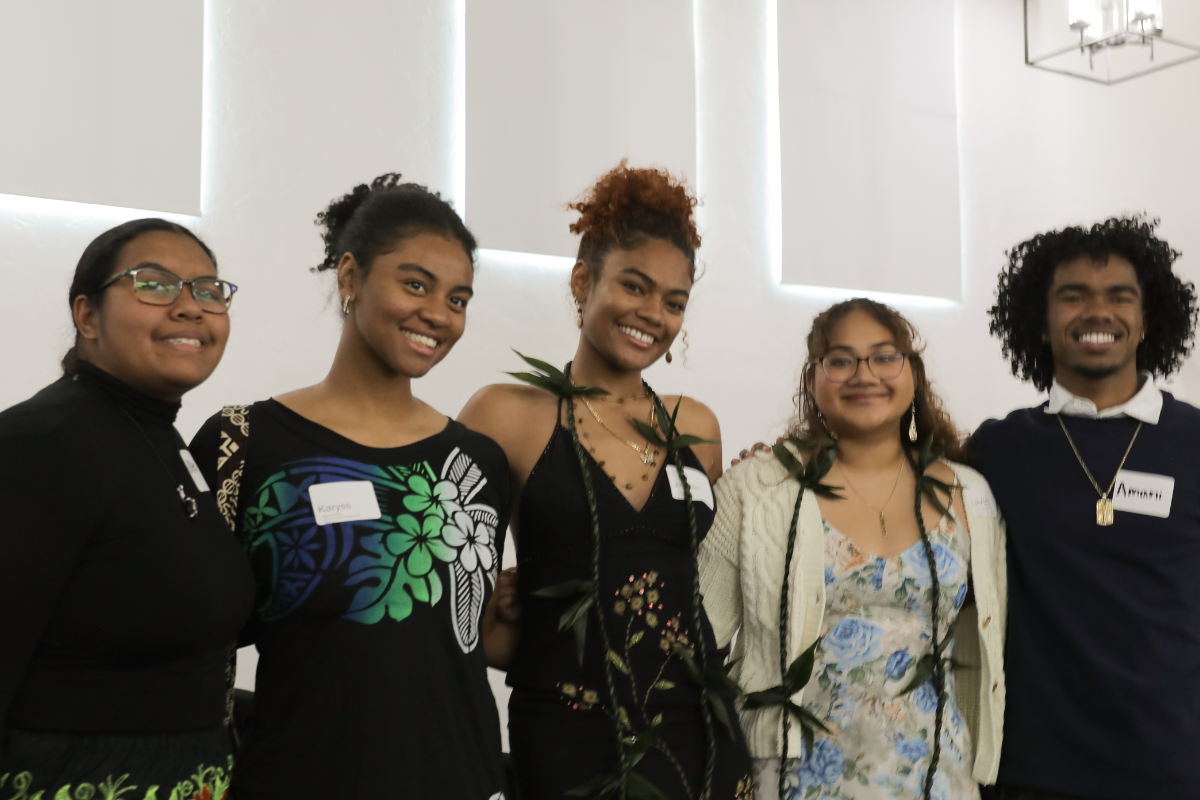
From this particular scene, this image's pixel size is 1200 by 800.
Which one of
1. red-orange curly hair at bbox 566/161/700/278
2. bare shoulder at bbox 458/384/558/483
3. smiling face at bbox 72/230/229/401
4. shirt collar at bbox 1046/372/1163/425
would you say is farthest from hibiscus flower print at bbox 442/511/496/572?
shirt collar at bbox 1046/372/1163/425

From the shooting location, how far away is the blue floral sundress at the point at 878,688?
7.01 feet

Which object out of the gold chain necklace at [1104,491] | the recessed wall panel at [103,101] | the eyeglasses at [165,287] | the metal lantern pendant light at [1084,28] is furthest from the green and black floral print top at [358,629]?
the metal lantern pendant light at [1084,28]

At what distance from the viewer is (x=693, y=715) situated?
203 centimetres

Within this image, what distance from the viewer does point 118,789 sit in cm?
134

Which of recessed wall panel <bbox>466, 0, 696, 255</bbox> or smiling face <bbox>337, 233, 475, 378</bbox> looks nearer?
smiling face <bbox>337, 233, 475, 378</bbox>

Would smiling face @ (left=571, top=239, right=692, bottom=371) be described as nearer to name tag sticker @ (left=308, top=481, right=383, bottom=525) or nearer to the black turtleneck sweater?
name tag sticker @ (left=308, top=481, right=383, bottom=525)

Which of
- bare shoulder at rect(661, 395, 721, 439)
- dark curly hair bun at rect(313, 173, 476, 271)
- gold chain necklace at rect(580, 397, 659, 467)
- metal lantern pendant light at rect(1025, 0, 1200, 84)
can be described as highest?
metal lantern pendant light at rect(1025, 0, 1200, 84)

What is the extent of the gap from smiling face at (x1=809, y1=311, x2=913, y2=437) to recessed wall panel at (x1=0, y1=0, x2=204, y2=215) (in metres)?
2.37

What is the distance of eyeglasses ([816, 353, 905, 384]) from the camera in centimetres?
239

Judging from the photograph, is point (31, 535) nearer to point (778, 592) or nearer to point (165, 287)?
point (165, 287)

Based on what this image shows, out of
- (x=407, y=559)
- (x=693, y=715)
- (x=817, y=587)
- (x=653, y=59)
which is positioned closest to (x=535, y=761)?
(x=693, y=715)

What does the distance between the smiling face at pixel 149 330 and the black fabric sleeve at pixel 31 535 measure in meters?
0.22

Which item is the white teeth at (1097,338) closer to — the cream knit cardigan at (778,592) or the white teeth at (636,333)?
the cream knit cardigan at (778,592)

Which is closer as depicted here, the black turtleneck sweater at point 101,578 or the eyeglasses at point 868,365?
the black turtleneck sweater at point 101,578
